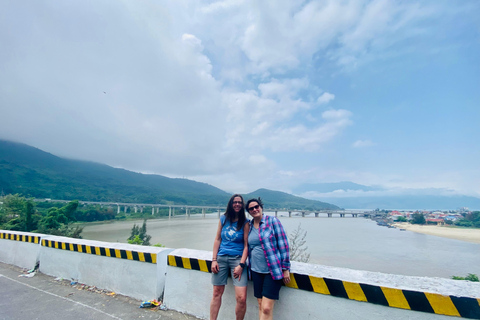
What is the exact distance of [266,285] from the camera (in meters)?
2.16

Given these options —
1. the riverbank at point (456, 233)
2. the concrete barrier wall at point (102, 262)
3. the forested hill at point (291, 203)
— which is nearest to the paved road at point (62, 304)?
the concrete barrier wall at point (102, 262)

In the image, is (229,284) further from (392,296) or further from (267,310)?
(392,296)

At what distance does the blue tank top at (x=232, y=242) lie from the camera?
2.41 meters

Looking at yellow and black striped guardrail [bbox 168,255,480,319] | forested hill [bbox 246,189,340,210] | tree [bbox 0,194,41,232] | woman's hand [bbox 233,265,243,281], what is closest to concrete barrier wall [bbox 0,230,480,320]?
yellow and black striped guardrail [bbox 168,255,480,319]

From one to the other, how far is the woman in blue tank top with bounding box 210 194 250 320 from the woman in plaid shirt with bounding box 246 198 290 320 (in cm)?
13

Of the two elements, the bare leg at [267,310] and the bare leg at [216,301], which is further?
the bare leg at [216,301]

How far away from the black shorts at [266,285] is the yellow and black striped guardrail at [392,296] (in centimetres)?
18

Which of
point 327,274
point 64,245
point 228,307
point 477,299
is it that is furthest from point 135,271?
point 477,299

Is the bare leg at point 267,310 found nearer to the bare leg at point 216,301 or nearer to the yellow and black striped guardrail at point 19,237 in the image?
the bare leg at point 216,301

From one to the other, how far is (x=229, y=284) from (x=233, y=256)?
43 centimetres

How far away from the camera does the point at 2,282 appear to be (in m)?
4.04

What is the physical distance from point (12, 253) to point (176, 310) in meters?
4.53

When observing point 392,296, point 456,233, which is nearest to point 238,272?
point 392,296

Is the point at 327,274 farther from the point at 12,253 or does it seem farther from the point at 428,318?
the point at 12,253
